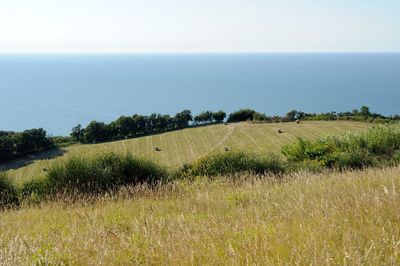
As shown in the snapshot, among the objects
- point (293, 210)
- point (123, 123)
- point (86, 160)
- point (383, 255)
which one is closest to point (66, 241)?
point (293, 210)

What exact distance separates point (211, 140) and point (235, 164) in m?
53.6

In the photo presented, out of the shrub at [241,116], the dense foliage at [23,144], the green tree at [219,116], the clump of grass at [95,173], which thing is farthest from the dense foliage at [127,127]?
the clump of grass at [95,173]

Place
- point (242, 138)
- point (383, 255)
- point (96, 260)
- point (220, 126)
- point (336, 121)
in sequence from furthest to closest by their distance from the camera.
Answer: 1. point (220, 126)
2. point (336, 121)
3. point (242, 138)
4. point (96, 260)
5. point (383, 255)

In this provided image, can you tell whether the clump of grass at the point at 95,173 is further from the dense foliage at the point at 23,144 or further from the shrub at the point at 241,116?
the shrub at the point at 241,116

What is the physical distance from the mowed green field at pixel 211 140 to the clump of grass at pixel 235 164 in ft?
132

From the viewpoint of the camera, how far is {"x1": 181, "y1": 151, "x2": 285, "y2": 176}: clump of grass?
1655 centimetres

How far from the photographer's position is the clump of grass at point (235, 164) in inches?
651

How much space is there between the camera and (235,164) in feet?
55.9

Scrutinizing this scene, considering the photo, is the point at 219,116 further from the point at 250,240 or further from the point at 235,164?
the point at 250,240

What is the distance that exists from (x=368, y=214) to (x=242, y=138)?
215 ft

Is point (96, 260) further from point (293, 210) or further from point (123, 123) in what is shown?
point (123, 123)

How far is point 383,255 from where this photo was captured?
2.78m

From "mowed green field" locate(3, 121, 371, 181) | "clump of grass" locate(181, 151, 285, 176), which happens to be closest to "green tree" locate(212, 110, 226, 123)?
"mowed green field" locate(3, 121, 371, 181)

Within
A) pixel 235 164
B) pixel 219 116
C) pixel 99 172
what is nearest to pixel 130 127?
pixel 219 116
